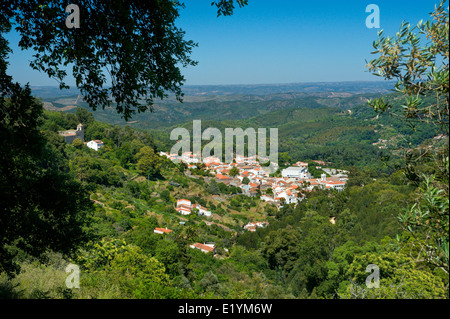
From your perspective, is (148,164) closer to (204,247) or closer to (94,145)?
(94,145)

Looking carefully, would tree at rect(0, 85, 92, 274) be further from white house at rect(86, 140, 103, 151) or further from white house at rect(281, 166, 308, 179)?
white house at rect(281, 166, 308, 179)

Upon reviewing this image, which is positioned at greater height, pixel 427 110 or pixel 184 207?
pixel 427 110

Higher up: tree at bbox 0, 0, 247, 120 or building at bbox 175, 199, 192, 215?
tree at bbox 0, 0, 247, 120

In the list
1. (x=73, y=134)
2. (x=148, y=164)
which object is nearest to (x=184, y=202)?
(x=148, y=164)

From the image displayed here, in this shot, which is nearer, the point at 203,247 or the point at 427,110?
the point at 427,110

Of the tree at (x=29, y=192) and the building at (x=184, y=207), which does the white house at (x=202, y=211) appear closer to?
the building at (x=184, y=207)

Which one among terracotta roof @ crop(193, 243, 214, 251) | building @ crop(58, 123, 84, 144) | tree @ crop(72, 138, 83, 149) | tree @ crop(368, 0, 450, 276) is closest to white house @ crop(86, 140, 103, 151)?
building @ crop(58, 123, 84, 144)

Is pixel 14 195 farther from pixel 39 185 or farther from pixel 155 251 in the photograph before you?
pixel 155 251

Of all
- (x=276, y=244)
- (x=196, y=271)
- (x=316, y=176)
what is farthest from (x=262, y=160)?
(x=196, y=271)

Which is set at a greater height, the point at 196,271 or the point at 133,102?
the point at 133,102

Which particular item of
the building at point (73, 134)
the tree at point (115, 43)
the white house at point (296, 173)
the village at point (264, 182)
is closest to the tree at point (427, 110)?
the tree at point (115, 43)
